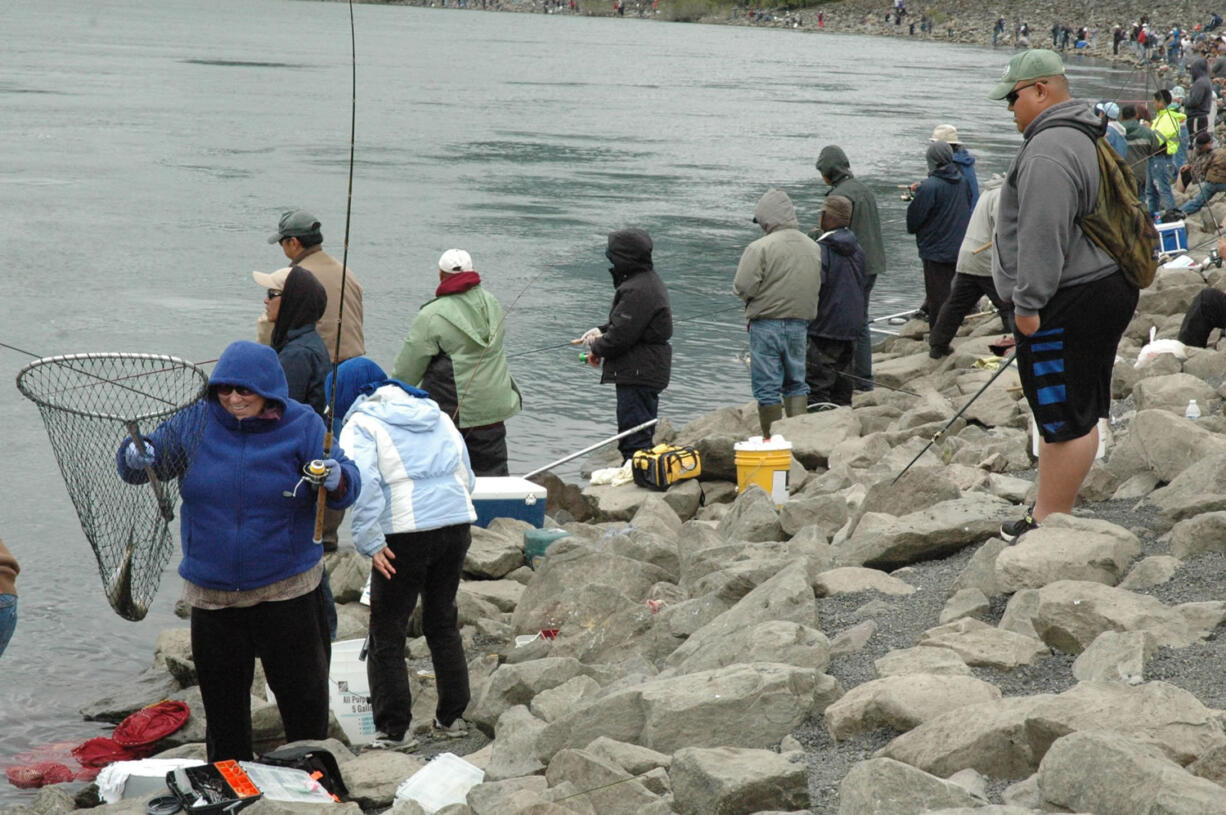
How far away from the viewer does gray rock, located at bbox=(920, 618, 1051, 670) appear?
4.31 meters

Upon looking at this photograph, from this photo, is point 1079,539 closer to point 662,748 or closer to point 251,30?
point 662,748

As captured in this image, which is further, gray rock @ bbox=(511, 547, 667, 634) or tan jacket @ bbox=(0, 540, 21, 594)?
gray rock @ bbox=(511, 547, 667, 634)

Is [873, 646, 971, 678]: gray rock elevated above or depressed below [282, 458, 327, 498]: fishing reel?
below

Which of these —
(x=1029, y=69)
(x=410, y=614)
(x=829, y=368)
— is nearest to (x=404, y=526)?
(x=410, y=614)

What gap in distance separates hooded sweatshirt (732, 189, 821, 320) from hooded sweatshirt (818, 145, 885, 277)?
135cm

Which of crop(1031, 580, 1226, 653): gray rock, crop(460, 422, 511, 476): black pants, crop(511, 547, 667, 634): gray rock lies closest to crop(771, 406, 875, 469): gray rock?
crop(460, 422, 511, 476): black pants

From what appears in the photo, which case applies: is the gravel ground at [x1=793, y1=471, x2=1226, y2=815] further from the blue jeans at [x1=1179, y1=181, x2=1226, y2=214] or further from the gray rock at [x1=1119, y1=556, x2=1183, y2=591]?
the blue jeans at [x1=1179, y1=181, x2=1226, y2=214]

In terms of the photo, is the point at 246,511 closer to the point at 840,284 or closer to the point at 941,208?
the point at 840,284

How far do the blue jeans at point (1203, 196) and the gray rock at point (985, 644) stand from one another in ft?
40.6

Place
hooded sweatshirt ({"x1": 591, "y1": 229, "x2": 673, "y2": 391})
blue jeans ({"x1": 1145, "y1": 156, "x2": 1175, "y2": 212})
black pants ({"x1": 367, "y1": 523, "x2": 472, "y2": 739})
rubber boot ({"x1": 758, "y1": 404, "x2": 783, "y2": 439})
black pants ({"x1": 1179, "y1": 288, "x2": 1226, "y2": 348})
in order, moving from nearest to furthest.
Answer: black pants ({"x1": 367, "y1": 523, "x2": 472, "y2": 739})
hooded sweatshirt ({"x1": 591, "y1": 229, "x2": 673, "y2": 391})
black pants ({"x1": 1179, "y1": 288, "x2": 1226, "y2": 348})
rubber boot ({"x1": 758, "y1": 404, "x2": 783, "y2": 439})
blue jeans ({"x1": 1145, "y1": 156, "x2": 1175, "y2": 212})

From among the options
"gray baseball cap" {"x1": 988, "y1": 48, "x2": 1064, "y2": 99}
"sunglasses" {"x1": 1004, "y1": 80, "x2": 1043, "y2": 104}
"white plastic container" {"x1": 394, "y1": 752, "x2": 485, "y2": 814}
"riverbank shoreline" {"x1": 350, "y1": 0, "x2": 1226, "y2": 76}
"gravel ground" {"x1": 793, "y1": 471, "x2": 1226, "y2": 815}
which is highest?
"riverbank shoreline" {"x1": 350, "y1": 0, "x2": 1226, "y2": 76}

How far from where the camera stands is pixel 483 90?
45.7 meters

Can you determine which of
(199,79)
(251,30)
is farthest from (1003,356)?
(251,30)

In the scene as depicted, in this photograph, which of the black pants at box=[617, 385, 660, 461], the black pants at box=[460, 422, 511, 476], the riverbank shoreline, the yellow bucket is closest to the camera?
the black pants at box=[460, 422, 511, 476]
